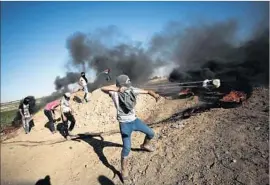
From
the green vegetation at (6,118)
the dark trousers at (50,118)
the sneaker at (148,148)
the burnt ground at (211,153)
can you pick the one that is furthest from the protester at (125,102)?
the green vegetation at (6,118)

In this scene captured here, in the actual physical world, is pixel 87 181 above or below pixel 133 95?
below

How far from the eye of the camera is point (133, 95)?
Result: 5.46 meters

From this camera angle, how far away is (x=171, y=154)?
622cm

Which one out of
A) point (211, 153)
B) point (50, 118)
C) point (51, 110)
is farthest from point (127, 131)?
point (50, 118)

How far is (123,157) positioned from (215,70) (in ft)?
42.5

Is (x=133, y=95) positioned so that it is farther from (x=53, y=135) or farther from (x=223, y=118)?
(x=53, y=135)

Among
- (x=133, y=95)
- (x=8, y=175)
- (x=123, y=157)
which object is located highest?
(x=133, y=95)

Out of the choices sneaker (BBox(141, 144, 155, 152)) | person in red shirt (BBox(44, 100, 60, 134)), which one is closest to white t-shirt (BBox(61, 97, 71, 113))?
person in red shirt (BBox(44, 100, 60, 134))

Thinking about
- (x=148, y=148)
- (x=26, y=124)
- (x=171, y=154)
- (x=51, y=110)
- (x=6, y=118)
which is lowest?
(x=171, y=154)

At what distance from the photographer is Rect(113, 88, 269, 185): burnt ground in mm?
5058

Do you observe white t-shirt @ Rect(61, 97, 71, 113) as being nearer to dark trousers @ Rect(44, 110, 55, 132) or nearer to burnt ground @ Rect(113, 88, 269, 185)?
dark trousers @ Rect(44, 110, 55, 132)

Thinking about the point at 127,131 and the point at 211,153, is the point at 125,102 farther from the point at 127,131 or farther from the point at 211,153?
the point at 211,153

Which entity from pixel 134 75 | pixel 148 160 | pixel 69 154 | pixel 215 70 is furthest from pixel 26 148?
pixel 134 75

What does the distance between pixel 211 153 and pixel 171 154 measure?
36.8 inches
